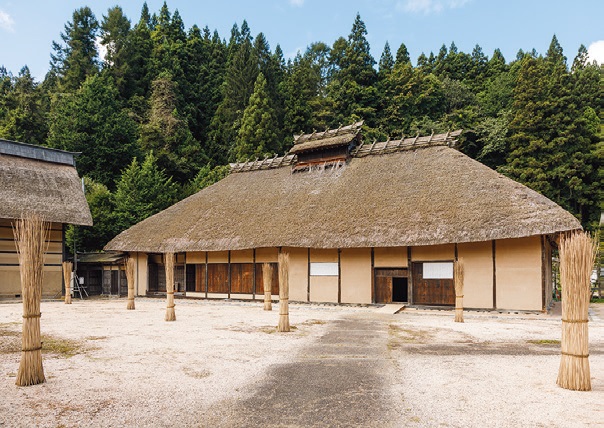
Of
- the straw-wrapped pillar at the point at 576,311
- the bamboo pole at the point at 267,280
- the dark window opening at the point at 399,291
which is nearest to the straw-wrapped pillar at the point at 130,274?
the bamboo pole at the point at 267,280

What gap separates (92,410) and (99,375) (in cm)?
157

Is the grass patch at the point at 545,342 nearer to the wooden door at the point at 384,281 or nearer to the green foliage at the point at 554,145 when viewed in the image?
the wooden door at the point at 384,281

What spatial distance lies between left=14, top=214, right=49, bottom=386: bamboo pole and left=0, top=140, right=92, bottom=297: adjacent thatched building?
14.7 m

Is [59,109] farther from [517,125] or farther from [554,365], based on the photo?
[554,365]

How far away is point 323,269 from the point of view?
16859 millimetres

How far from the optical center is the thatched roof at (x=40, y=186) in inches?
748

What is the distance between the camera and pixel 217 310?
1541cm

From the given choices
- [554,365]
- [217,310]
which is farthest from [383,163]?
[554,365]

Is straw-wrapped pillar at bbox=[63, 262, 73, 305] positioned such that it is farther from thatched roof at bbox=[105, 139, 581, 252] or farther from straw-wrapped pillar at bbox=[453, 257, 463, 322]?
straw-wrapped pillar at bbox=[453, 257, 463, 322]

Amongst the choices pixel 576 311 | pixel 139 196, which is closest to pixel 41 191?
pixel 139 196

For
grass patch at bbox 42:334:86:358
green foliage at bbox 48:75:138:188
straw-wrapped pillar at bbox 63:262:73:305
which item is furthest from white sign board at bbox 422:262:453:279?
green foliage at bbox 48:75:138:188

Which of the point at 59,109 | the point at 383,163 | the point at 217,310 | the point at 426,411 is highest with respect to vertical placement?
the point at 59,109

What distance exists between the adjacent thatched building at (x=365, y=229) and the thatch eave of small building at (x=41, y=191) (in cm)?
271

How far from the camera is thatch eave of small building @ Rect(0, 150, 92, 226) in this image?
62.0 feet
